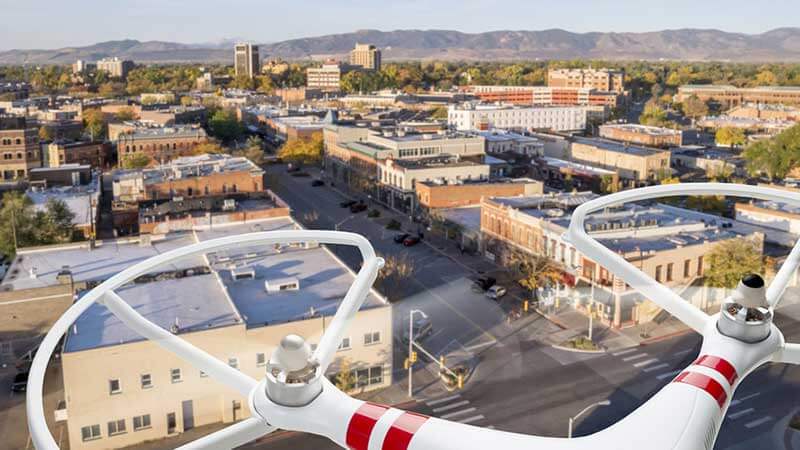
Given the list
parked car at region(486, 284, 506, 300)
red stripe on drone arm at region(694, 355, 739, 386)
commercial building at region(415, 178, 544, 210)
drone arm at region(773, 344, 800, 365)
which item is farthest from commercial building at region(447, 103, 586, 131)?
red stripe on drone arm at region(694, 355, 739, 386)

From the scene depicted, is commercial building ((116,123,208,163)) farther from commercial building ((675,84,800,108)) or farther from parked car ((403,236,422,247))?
commercial building ((675,84,800,108))

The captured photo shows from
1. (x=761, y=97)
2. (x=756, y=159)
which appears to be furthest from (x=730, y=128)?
(x=761, y=97)

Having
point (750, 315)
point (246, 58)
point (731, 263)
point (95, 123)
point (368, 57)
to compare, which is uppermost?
point (368, 57)

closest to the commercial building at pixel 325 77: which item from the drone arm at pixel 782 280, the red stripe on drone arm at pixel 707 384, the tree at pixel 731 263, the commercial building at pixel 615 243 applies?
the commercial building at pixel 615 243

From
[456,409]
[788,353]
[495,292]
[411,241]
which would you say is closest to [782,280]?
[788,353]

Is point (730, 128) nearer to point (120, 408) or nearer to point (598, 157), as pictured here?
point (598, 157)

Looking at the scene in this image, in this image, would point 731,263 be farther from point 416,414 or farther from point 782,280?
point 416,414
